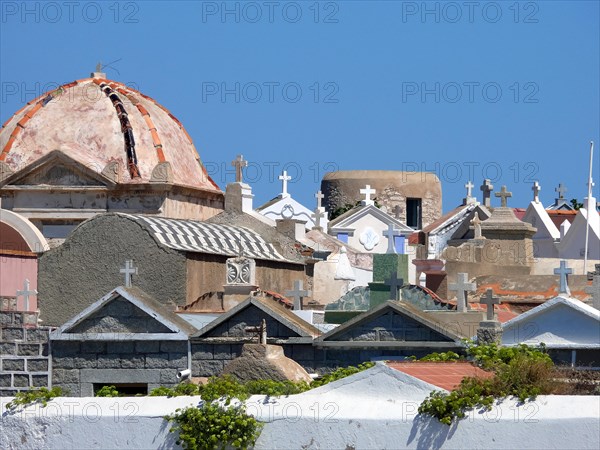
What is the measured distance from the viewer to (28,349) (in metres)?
29.0

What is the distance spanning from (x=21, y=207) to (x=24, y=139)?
1500 mm

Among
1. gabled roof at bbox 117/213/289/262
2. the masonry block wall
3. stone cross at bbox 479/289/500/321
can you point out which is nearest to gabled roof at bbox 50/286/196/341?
the masonry block wall

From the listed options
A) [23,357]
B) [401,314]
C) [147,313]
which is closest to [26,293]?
[23,357]

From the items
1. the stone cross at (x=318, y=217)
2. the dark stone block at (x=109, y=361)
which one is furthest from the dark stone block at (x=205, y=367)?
the stone cross at (x=318, y=217)

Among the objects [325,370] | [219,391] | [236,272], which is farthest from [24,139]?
[219,391]

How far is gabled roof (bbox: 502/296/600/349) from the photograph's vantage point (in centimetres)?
2553

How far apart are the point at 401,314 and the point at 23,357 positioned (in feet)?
19.1

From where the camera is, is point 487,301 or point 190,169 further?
point 190,169

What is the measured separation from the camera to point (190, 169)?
140ft

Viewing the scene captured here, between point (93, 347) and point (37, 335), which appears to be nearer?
point (93, 347)

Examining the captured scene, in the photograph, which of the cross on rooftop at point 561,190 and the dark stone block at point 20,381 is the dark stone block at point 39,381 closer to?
the dark stone block at point 20,381

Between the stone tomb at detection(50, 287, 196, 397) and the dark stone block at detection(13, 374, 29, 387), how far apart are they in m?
0.40

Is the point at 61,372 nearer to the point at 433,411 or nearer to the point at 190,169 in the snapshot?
the point at 433,411

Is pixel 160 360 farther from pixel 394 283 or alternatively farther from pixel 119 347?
pixel 394 283
